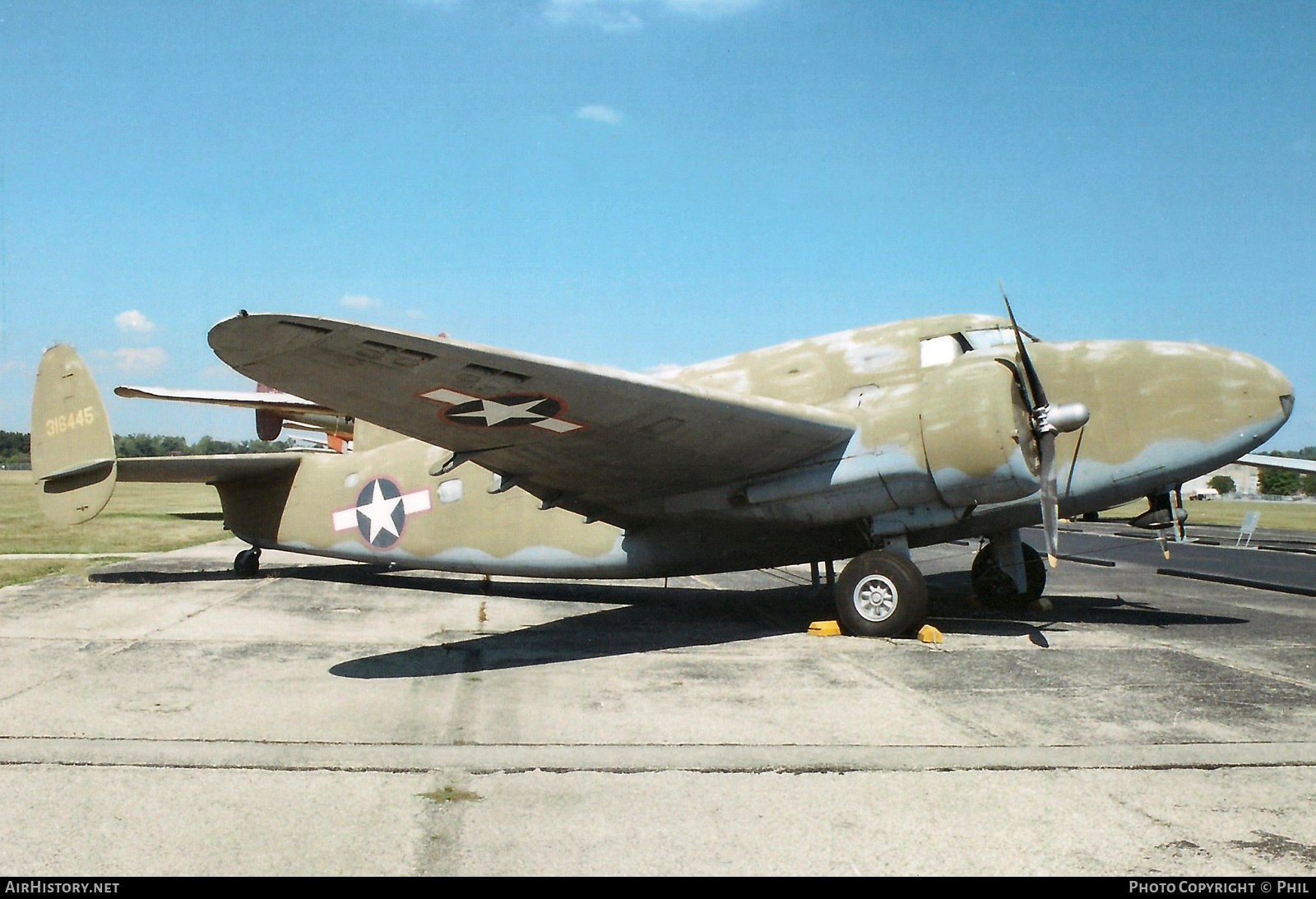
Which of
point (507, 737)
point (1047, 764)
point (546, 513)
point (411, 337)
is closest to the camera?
point (1047, 764)

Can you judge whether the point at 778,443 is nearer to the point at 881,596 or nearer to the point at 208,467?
the point at 881,596

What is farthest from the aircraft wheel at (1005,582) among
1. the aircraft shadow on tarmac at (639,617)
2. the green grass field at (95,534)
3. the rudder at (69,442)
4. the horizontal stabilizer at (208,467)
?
the green grass field at (95,534)

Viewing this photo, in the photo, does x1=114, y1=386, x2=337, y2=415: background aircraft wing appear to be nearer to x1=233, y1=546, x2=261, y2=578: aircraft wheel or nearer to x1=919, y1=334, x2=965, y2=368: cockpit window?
x1=233, y1=546, x2=261, y2=578: aircraft wheel

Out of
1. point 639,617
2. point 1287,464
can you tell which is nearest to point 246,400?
point 639,617

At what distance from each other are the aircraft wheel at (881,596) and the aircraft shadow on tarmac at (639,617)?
0.93 m

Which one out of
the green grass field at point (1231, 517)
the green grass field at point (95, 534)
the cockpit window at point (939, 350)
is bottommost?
the green grass field at point (95, 534)

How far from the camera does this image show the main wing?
581cm

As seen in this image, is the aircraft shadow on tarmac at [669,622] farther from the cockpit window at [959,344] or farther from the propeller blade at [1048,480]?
the cockpit window at [959,344]

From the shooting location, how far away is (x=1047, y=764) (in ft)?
16.3

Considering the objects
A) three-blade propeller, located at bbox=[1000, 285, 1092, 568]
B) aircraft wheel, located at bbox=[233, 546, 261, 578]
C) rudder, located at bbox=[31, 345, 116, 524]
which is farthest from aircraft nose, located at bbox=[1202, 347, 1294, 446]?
aircraft wheel, located at bbox=[233, 546, 261, 578]

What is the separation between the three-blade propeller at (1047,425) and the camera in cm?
842

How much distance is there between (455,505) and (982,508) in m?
6.78
